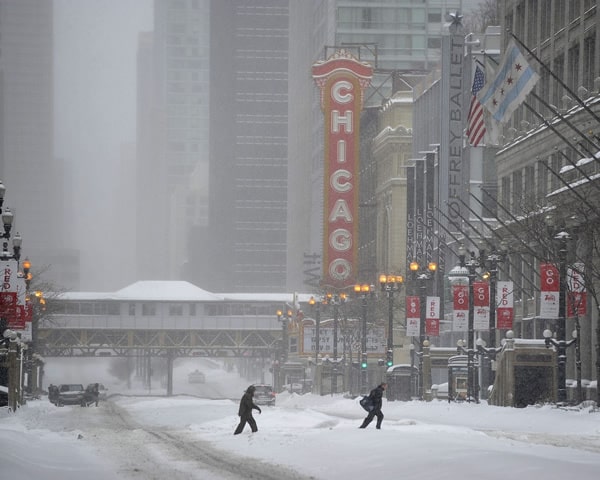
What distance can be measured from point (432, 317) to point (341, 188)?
62580mm

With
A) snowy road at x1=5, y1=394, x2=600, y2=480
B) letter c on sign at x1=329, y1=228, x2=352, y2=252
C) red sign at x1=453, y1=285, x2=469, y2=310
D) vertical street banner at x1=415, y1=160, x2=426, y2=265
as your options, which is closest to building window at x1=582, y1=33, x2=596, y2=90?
red sign at x1=453, y1=285, x2=469, y2=310

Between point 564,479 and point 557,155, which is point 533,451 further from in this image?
point 557,155

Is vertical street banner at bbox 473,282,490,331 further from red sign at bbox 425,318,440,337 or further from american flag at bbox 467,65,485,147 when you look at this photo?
red sign at bbox 425,318,440,337

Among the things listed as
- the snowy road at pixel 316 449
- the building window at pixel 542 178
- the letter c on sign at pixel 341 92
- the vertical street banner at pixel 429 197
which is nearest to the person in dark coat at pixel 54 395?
the vertical street banner at pixel 429 197

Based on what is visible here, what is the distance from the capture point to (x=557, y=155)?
74375 mm

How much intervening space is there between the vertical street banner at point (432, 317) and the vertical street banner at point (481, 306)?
15.6 meters

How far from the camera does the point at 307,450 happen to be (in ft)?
111

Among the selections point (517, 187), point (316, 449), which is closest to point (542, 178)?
point (517, 187)

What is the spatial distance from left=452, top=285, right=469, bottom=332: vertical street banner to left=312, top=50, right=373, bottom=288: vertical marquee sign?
73.4m

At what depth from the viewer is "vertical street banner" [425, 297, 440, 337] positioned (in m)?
80.6

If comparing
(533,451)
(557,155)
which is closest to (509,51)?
(533,451)

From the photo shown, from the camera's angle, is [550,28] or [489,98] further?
[550,28]

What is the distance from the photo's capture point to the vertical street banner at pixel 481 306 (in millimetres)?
64250

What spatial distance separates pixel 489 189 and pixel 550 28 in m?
26.0
